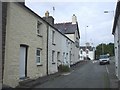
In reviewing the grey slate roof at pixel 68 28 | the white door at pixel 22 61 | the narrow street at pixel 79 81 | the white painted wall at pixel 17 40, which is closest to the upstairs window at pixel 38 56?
Answer: the white painted wall at pixel 17 40

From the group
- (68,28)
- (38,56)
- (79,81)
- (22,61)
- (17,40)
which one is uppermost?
(68,28)

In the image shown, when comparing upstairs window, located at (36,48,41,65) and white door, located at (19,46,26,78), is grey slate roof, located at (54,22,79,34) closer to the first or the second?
upstairs window, located at (36,48,41,65)

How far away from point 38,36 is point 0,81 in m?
7.90

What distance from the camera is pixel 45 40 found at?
896 inches

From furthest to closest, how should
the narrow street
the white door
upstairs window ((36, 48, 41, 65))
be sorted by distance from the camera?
upstairs window ((36, 48, 41, 65)) < the white door < the narrow street

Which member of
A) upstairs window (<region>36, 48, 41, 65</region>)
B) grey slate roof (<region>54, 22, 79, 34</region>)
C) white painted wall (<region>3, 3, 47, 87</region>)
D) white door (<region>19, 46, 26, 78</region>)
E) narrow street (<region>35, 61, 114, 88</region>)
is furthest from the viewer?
grey slate roof (<region>54, 22, 79, 34</region>)

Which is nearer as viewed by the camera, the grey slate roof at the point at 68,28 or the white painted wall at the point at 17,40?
the white painted wall at the point at 17,40

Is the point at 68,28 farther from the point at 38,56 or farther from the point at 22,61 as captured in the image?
the point at 22,61

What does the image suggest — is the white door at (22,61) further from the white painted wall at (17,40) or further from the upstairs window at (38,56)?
the upstairs window at (38,56)

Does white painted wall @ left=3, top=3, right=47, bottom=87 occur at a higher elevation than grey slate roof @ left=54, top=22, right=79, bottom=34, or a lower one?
lower

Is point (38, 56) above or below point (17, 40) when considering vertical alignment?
below

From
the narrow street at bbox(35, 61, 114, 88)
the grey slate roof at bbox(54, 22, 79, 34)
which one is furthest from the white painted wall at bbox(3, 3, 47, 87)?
the grey slate roof at bbox(54, 22, 79, 34)

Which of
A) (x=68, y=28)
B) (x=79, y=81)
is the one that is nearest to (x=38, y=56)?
(x=79, y=81)

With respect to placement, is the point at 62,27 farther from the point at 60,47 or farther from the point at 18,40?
the point at 18,40
